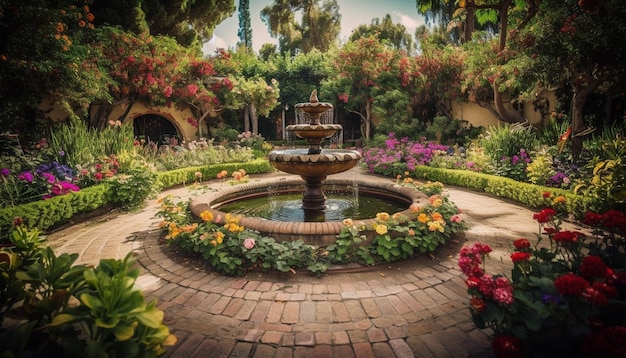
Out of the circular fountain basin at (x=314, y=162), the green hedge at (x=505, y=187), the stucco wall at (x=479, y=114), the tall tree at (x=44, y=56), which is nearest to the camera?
the circular fountain basin at (x=314, y=162)

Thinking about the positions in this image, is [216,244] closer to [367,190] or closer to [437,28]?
[367,190]

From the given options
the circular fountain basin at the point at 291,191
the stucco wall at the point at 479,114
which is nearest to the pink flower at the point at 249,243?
the circular fountain basin at the point at 291,191

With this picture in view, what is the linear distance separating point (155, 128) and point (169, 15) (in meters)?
6.29

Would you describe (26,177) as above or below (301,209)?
above

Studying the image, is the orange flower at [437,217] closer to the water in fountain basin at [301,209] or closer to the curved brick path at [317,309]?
the curved brick path at [317,309]

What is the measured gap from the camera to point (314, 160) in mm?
4895

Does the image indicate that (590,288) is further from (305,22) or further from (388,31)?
(388,31)

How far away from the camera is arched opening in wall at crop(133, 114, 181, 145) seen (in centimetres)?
1764

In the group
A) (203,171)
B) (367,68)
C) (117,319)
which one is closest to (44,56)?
(203,171)

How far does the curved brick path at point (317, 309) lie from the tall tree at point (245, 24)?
3448cm

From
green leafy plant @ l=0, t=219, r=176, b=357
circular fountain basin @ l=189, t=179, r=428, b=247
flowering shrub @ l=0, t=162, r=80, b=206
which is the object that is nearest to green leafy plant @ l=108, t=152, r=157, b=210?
flowering shrub @ l=0, t=162, r=80, b=206

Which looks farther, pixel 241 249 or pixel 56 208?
pixel 56 208

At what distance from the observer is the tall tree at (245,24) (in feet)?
112

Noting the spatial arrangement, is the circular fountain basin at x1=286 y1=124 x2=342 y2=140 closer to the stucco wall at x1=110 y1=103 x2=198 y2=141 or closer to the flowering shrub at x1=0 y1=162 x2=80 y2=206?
the flowering shrub at x1=0 y1=162 x2=80 y2=206
